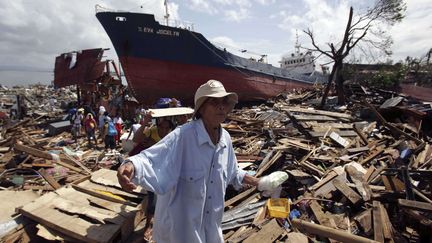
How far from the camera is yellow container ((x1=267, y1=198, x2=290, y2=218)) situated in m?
4.19

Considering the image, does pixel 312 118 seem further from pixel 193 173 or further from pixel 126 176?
pixel 126 176

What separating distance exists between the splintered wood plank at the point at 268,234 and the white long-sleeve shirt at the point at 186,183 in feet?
5.63

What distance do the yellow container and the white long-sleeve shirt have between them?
2.27m

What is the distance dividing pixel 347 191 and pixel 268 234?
1.71m

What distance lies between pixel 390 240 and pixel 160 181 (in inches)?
126

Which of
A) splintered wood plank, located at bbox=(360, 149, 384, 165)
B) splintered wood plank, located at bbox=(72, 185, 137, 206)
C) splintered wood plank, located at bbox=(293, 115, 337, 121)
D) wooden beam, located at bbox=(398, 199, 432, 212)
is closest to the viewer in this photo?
wooden beam, located at bbox=(398, 199, 432, 212)

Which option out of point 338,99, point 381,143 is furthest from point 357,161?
point 338,99

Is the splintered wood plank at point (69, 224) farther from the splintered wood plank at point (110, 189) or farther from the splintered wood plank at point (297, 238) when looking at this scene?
the splintered wood plank at point (297, 238)

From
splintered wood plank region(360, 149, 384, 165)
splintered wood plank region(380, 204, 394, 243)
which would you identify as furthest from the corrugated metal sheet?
splintered wood plank region(380, 204, 394, 243)

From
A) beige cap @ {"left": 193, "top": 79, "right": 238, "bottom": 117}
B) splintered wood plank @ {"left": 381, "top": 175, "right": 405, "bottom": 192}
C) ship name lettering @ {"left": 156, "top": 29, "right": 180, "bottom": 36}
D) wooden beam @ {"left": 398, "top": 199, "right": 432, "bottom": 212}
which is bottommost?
splintered wood plank @ {"left": 381, "top": 175, "right": 405, "bottom": 192}

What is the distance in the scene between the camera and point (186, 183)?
204cm

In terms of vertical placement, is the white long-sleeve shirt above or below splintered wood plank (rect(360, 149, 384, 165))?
above

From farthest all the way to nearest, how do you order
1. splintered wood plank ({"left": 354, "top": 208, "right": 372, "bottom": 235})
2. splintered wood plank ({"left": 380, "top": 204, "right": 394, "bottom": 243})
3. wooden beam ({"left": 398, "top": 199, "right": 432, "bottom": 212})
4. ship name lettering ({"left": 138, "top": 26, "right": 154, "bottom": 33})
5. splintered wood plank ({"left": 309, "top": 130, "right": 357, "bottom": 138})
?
1. ship name lettering ({"left": 138, "top": 26, "right": 154, "bottom": 33})
2. splintered wood plank ({"left": 309, "top": 130, "right": 357, "bottom": 138})
3. splintered wood plank ({"left": 354, "top": 208, "right": 372, "bottom": 235})
4. splintered wood plank ({"left": 380, "top": 204, "right": 394, "bottom": 243})
5. wooden beam ({"left": 398, "top": 199, "right": 432, "bottom": 212})

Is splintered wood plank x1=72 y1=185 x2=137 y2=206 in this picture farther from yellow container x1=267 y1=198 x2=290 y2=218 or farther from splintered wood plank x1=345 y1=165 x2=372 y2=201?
splintered wood plank x1=345 y1=165 x2=372 y2=201
